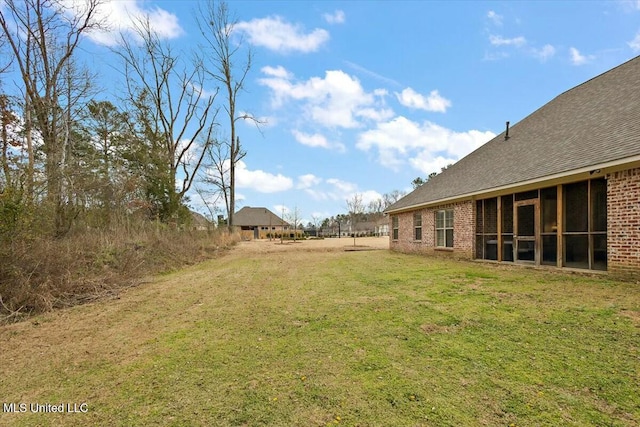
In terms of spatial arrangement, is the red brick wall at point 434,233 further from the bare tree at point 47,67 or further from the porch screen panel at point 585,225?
the bare tree at point 47,67

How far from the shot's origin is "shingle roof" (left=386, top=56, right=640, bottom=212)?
7410mm

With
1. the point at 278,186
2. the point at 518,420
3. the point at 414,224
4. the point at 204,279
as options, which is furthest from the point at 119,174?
the point at 278,186

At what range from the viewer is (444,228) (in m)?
13.2

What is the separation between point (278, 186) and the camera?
3972 centimetres

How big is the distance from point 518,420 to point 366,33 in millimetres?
14863

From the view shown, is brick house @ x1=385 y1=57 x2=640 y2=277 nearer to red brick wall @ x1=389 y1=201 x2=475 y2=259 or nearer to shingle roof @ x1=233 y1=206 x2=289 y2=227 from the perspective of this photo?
red brick wall @ x1=389 y1=201 x2=475 y2=259

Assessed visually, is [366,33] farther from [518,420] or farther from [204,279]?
[518,420]

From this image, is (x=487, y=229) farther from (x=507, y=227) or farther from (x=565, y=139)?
(x=565, y=139)

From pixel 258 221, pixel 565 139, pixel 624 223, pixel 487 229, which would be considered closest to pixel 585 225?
pixel 624 223

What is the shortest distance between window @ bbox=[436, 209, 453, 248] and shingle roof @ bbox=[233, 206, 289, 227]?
44182mm

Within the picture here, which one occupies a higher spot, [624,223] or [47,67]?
[47,67]

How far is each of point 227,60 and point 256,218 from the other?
110ft

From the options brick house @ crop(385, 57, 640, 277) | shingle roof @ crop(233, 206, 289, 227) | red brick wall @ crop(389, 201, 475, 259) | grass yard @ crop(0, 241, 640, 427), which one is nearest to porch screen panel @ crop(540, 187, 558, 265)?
brick house @ crop(385, 57, 640, 277)

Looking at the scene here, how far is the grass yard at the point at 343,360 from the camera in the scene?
97.4 inches
